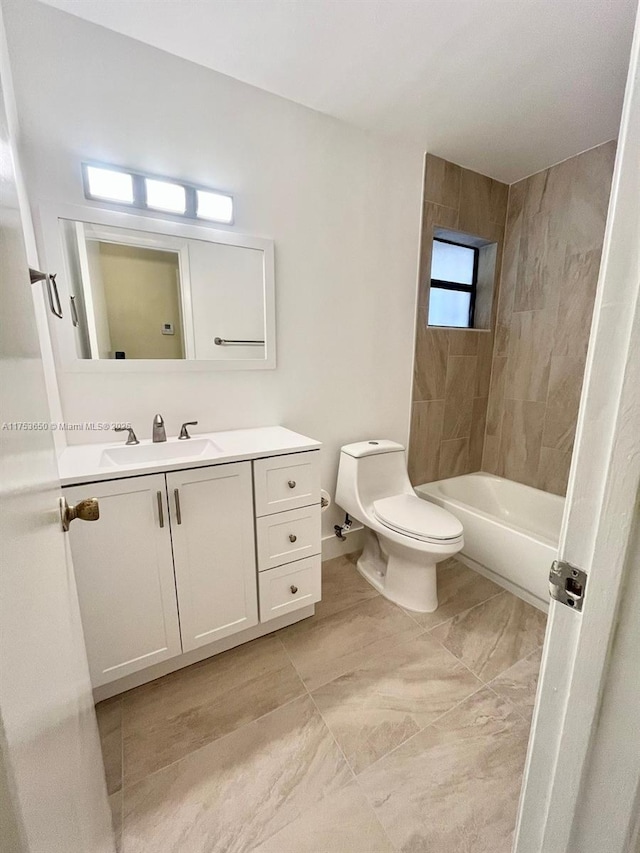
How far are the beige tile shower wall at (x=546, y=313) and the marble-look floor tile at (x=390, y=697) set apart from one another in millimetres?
1428

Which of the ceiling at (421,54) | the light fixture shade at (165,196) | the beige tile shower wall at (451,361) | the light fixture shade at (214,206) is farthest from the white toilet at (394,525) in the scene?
the ceiling at (421,54)

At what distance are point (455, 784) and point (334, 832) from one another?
1.30 feet

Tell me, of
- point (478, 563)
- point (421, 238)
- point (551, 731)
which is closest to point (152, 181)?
point (421, 238)

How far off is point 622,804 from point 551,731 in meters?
0.09

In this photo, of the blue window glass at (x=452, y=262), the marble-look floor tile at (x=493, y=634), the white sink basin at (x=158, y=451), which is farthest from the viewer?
the blue window glass at (x=452, y=262)

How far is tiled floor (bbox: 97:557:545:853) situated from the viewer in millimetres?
970

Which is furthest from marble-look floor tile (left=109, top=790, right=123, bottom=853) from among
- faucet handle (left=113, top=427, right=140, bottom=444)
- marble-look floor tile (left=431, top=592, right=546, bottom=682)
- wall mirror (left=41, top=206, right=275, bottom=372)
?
wall mirror (left=41, top=206, right=275, bottom=372)

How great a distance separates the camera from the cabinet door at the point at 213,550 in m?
1.30

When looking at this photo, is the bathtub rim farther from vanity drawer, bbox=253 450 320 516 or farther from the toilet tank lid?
vanity drawer, bbox=253 450 320 516

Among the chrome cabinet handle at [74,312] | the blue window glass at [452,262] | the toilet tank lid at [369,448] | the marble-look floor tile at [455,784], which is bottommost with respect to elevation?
the marble-look floor tile at [455,784]

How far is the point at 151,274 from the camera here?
151 cm

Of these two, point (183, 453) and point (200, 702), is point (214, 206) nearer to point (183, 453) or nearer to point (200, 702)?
point (183, 453)

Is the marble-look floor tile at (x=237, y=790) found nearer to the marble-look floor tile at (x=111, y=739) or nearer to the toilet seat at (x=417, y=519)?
the marble-look floor tile at (x=111, y=739)

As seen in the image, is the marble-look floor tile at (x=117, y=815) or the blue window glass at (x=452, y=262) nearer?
the marble-look floor tile at (x=117, y=815)
